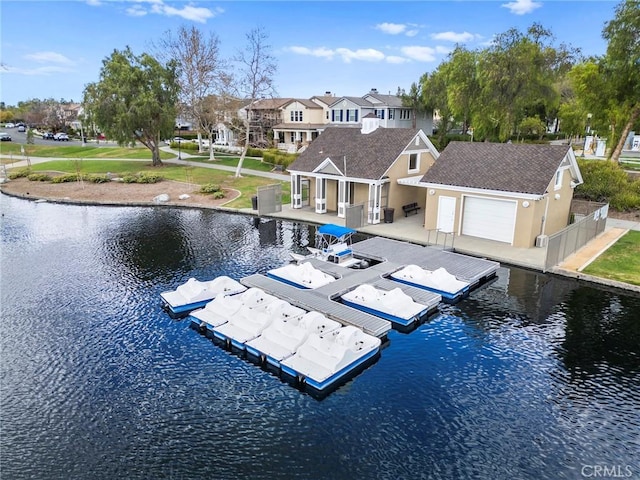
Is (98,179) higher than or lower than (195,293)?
higher

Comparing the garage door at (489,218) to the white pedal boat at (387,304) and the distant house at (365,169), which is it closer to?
the distant house at (365,169)

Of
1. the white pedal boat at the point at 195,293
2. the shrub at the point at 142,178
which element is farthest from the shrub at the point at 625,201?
the shrub at the point at 142,178

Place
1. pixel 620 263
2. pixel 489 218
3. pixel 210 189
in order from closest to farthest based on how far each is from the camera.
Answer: pixel 620 263 → pixel 489 218 → pixel 210 189

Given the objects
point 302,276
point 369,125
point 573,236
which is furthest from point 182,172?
point 573,236

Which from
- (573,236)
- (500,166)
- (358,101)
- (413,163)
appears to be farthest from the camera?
(358,101)

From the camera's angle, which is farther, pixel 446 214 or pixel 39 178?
pixel 39 178

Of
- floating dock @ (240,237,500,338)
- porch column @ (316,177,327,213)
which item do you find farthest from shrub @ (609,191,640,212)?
porch column @ (316,177,327,213)

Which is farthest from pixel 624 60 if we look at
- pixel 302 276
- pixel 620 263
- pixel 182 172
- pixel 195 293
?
pixel 182 172

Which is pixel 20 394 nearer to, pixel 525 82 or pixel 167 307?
pixel 167 307

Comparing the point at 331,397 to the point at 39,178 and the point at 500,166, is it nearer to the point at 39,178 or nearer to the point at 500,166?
the point at 500,166

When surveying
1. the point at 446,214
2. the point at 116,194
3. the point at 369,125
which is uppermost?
the point at 369,125
